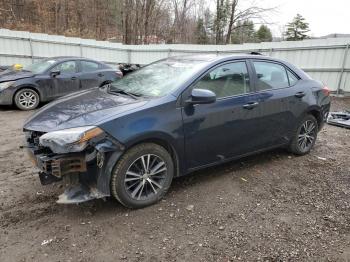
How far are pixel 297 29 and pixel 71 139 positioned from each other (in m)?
41.6

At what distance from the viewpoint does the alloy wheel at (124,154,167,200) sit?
10.9 feet

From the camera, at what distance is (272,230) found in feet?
10.3

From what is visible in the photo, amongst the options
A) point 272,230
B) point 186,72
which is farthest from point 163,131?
point 272,230

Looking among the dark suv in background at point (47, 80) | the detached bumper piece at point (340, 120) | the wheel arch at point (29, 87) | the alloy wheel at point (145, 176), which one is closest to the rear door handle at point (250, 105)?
the alloy wheel at point (145, 176)

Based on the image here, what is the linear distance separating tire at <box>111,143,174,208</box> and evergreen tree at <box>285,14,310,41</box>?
39675 mm

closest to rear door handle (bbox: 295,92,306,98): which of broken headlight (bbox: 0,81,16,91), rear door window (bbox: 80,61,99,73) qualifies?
rear door window (bbox: 80,61,99,73)

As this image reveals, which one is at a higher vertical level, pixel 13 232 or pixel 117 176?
pixel 117 176

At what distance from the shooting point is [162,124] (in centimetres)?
336

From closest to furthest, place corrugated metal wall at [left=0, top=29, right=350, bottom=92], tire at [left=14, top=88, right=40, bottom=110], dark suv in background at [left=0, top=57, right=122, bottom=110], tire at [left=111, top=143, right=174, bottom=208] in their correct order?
tire at [left=111, top=143, right=174, bottom=208] → dark suv in background at [left=0, top=57, right=122, bottom=110] → tire at [left=14, top=88, right=40, bottom=110] → corrugated metal wall at [left=0, top=29, right=350, bottom=92]

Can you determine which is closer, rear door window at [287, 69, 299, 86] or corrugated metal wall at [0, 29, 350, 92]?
rear door window at [287, 69, 299, 86]

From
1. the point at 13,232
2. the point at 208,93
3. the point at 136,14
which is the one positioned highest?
the point at 136,14

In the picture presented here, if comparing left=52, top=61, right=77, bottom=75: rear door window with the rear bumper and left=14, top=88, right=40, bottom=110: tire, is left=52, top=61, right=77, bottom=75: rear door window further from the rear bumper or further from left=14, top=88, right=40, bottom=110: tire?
the rear bumper

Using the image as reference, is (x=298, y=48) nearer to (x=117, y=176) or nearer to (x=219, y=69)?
(x=219, y=69)

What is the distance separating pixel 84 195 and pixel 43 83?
21.2 feet
